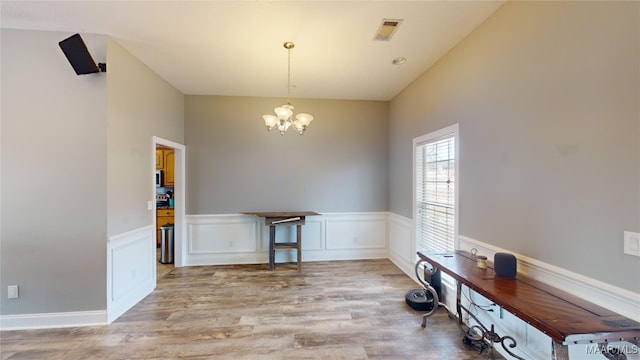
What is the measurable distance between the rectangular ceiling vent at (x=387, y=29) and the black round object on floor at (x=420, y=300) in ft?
9.34

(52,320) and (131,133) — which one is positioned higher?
(131,133)

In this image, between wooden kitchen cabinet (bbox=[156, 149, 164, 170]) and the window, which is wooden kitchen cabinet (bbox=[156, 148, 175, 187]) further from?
the window

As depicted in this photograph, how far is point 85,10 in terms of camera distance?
2207 millimetres

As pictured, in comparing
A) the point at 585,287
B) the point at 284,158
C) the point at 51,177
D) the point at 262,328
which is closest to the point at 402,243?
the point at 284,158

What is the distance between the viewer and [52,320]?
2.54 metres

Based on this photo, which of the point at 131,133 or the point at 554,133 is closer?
the point at 554,133

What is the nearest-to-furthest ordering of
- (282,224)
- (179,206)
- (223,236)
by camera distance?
(282,224) → (179,206) → (223,236)

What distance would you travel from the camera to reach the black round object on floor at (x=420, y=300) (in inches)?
112

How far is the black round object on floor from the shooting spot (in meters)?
2.84

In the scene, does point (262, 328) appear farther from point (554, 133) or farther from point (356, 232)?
point (554, 133)

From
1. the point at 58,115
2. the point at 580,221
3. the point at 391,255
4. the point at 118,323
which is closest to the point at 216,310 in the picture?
the point at 118,323

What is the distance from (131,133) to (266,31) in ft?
6.35

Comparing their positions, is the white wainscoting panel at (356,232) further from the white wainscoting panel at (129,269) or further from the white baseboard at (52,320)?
the white baseboard at (52,320)

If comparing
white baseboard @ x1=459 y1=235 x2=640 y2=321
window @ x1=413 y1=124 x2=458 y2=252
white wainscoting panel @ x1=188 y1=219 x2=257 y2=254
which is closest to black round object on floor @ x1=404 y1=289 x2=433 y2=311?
window @ x1=413 y1=124 x2=458 y2=252
